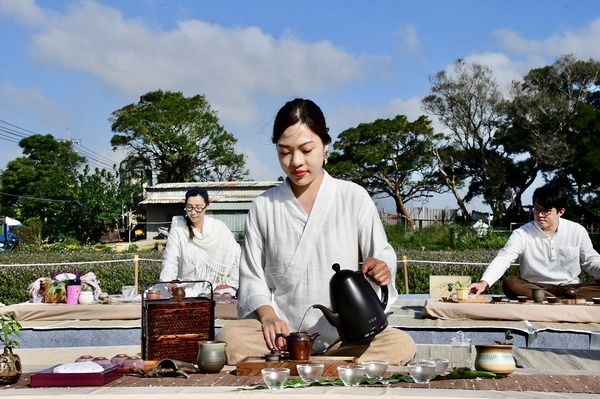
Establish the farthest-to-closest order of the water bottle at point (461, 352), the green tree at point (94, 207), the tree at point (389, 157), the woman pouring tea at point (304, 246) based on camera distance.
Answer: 1. the tree at point (389, 157)
2. the green tree at point (94, 207)
3. the water bottle at point (461, 352)
4. the woman pouring tea at point (304, 246)

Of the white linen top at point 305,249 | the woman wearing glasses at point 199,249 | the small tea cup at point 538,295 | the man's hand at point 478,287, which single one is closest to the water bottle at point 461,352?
the white linen top at point 305,249

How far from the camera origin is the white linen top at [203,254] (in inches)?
255

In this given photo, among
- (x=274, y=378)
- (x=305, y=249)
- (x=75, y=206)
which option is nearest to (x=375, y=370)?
(x=274, y=378)

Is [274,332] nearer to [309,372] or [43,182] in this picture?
[309,372]

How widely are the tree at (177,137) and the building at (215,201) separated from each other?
208 inches

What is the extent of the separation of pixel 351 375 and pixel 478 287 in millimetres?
3917

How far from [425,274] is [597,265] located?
5015 millimetres

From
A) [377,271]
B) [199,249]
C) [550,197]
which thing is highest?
[550,197]

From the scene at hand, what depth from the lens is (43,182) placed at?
3766 cm

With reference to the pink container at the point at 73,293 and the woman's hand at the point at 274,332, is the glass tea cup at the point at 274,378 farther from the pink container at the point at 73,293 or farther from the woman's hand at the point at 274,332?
the pink container at the point at 73,293

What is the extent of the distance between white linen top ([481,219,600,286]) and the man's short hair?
290 millimetres

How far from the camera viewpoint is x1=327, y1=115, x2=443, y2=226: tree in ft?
112

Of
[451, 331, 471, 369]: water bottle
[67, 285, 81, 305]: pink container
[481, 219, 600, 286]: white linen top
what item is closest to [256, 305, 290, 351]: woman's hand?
[451, 331, 471, 369]: water bottle

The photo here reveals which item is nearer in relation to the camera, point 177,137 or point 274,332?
point 274,332
